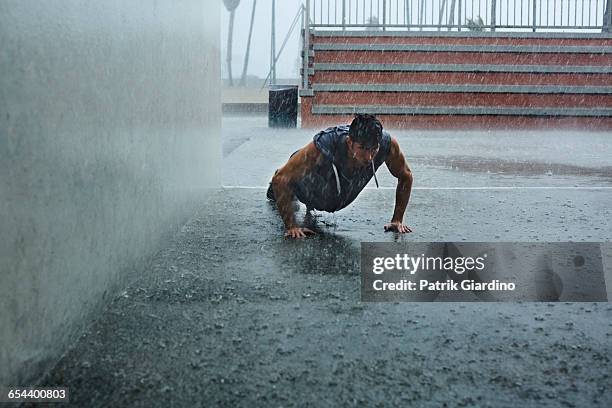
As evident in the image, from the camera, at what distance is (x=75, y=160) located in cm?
226

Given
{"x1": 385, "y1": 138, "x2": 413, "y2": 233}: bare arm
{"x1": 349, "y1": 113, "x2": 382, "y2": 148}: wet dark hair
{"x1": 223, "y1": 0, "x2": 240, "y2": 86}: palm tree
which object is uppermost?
{"x1": 223, "y1": 0, "x2": 240, "y2": 86}: palm tree

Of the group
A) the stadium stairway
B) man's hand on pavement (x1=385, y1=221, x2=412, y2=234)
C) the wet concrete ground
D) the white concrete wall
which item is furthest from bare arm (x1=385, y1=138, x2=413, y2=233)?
the stadium stairway

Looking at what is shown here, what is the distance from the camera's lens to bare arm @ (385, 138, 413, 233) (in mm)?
4121

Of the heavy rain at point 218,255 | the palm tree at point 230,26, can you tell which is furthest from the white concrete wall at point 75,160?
the palm tree at point 230,26

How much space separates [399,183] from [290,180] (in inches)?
26.0

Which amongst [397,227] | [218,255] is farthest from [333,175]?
[218,255]

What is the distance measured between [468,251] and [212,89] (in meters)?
2.77

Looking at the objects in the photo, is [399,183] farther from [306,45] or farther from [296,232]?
[306,45]

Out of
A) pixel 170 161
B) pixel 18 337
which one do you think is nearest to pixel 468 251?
pixel 170 161

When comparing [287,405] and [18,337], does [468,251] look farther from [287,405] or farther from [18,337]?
[18,337]

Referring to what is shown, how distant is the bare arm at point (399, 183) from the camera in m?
4.12

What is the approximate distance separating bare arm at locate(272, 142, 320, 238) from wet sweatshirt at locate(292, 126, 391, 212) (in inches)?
2.0

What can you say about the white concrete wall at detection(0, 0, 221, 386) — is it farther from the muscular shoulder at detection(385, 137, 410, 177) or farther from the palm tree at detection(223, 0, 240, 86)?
the palm tree at detection(223, 0, 240, 86)

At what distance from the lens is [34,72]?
6.35 ft
